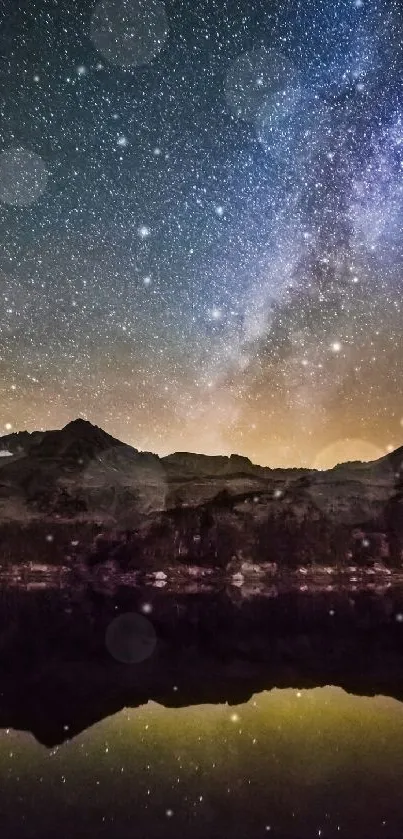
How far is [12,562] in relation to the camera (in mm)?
126625

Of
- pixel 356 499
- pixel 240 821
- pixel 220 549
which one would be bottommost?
pixel 240 821

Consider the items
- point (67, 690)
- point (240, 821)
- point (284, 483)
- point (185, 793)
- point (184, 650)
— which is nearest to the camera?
point (240, 821)

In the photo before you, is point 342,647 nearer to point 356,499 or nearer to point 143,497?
point 356,499

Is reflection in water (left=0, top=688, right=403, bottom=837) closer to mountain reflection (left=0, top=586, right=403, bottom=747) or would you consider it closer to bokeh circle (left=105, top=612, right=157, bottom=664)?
mountain reflection (left=0, top=586, right=403, bottom=747)

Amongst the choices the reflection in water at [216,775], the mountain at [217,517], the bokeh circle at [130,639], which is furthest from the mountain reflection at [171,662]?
the mountain at [217,517]

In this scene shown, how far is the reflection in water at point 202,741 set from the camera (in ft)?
33.3

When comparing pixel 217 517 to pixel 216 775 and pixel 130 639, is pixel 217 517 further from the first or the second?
pixel 216 775

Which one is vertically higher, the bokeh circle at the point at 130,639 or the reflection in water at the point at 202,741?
the bokeh circle at the point at 130,639

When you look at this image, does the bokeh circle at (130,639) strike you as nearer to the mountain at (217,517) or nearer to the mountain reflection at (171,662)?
the mountain reflection at (171,662)

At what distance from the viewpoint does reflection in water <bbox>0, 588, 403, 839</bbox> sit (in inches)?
400

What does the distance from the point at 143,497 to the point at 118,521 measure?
16.9m

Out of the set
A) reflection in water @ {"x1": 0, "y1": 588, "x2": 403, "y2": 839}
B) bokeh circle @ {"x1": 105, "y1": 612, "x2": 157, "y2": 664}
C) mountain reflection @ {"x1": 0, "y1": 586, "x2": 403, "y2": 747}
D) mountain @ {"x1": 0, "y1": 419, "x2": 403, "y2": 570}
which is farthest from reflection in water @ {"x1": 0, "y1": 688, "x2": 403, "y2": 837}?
mountain @ {"x1": 0, "y1": 419, "x2": 403, "y2": 570}

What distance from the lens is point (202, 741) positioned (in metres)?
14.5

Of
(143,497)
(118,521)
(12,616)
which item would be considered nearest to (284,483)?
(143,497)
